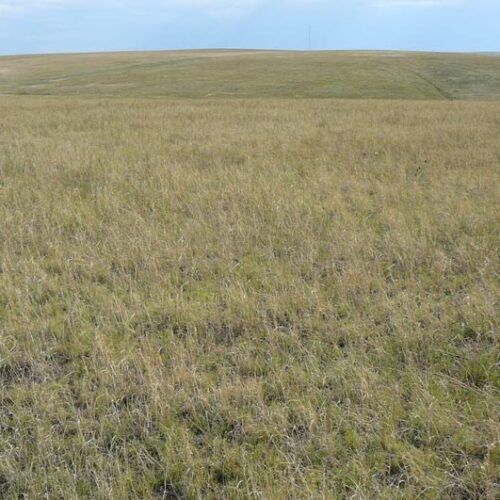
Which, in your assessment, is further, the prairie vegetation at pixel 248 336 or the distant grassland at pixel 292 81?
the distant grassland at pixel 292 81

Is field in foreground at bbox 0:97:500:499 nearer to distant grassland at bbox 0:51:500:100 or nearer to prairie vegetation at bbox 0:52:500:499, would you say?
prairie vegetation at bbox 0:52:500:499

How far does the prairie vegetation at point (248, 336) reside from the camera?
3.08m

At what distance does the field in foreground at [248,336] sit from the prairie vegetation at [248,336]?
2cm

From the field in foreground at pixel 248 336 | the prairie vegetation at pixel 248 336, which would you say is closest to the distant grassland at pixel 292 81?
the field in foreground at pixel 248 336

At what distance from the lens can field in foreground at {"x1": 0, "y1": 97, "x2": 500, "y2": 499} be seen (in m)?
3.08

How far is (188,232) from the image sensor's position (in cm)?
684

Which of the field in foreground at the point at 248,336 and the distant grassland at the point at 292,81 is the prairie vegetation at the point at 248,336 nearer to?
the field in foreground at the point at 248,336

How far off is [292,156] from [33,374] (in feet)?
30.1

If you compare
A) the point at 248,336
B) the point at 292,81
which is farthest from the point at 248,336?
the point at 292,81

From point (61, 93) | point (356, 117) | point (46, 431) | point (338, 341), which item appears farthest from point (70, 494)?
point (61, 93)

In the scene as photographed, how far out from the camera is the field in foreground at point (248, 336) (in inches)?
121

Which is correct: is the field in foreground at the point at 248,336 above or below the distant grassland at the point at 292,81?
below

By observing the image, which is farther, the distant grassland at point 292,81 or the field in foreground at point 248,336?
the distant grassland at point 292,81

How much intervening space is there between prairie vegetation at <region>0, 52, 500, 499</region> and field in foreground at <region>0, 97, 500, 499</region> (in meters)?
0.02
